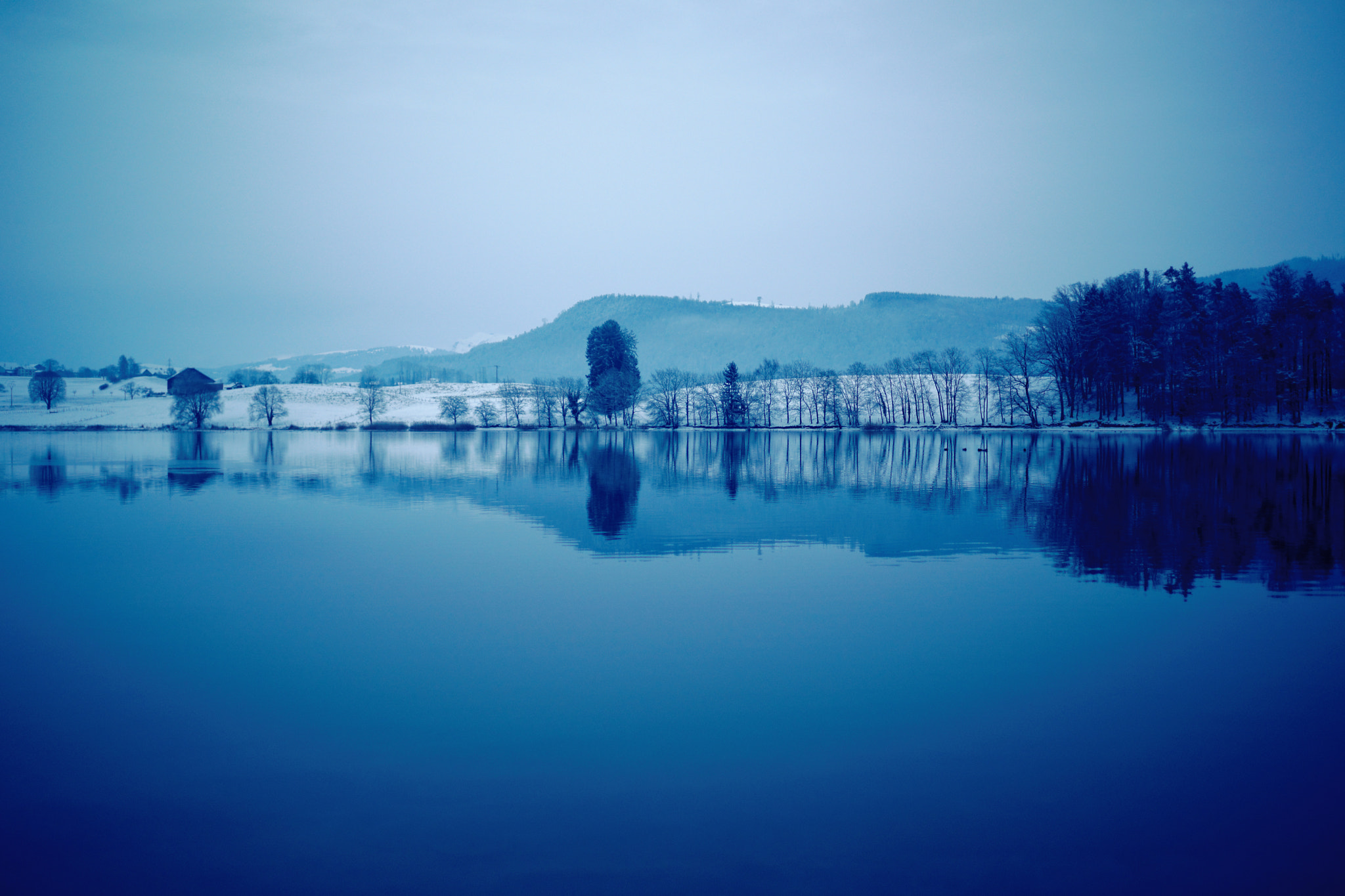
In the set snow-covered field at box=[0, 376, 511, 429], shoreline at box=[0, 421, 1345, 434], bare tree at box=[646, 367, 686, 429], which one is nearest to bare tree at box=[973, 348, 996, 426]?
shoreline at box=[0, 421, 1345, 434]

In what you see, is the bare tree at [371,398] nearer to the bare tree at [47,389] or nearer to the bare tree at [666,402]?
the bare tree at [666,402]

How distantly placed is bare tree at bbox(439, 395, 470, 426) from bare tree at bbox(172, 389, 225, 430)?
28.0 metres

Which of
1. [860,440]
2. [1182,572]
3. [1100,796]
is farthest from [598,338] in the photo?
[1100,796]

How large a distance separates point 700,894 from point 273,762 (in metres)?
3.91

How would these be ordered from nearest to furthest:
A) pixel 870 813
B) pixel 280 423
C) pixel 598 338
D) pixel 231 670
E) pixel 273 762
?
pixel 870 813 < pixel 273 762 < pixel 231 670 < pixel 598 338 < pixel 280 423

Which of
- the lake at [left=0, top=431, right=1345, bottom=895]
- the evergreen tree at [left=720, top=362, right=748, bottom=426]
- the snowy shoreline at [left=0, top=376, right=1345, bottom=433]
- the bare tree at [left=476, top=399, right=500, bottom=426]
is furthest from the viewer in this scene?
the bare tree at [left=476, top=399, right=500, bottom=426]

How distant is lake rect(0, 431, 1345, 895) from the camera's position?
5.66 meters

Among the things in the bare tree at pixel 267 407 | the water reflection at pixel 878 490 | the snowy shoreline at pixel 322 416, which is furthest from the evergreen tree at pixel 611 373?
the bare tree at pixel 267 407

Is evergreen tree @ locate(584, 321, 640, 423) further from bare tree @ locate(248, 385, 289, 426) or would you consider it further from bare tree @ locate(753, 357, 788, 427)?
bare tree @ locate(248, 385, 289, 426)

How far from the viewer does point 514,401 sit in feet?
383

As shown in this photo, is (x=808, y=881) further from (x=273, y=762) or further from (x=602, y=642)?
(x=602, y=642)

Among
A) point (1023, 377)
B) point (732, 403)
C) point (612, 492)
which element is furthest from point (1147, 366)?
point (612, 492)

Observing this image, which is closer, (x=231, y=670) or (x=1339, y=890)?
(x=1339, y=890)

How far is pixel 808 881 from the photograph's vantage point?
5336mm
